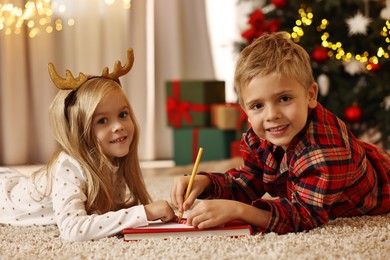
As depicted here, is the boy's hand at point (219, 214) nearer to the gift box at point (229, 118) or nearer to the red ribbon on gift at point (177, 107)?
the gift box at point (229, 118)

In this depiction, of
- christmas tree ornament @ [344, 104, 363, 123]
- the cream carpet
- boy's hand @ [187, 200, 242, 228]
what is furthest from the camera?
christmas tree ornament @ [344, 104, 363, 123]

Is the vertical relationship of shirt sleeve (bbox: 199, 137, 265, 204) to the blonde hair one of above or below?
below

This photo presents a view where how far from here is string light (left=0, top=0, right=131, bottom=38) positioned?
109 inches

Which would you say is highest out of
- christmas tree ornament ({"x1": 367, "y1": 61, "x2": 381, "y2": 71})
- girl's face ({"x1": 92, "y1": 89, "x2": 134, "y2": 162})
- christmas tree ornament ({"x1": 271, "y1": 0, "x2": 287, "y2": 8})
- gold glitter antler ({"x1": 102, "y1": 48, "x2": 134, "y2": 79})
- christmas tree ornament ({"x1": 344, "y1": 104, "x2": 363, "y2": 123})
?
christmas tree ornament ({"x1": 271, "y1": 0, "x2": 287, "y2": 8})

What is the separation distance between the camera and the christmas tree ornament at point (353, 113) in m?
2.58

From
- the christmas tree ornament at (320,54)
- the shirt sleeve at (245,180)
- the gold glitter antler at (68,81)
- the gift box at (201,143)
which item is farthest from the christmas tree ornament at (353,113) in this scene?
the gold glitter antler at (68,81)

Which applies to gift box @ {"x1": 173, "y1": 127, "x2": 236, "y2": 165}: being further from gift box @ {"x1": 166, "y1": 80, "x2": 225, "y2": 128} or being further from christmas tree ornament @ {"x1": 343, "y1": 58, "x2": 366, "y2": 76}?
christmas tree ornament @ {"x1": 343, "y1": 58, "x2": 366, "y2": 76}

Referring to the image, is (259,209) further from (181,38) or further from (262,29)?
(181,38)

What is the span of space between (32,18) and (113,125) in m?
1.73

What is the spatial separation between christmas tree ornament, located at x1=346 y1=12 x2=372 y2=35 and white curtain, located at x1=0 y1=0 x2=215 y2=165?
0.90 metres

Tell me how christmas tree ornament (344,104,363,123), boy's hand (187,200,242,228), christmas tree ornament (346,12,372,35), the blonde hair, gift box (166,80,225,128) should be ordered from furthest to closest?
gift box (166,80,225,128), christmas tree ornament (344,104,363,123), christmas tree ornament (346,12,372,35), the blonde hair, boy's hand (187,200,242,228)

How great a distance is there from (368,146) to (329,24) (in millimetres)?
1258

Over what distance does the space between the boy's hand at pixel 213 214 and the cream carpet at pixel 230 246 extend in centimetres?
3

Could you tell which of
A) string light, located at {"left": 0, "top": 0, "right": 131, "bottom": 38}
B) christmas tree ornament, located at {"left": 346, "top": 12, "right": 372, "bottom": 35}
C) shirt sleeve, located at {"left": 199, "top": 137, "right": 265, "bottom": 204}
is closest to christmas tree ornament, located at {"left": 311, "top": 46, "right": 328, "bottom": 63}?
christmas tree ornament, located at {"left": 346, "top": 12, "right": 372, "bottom": 35}
